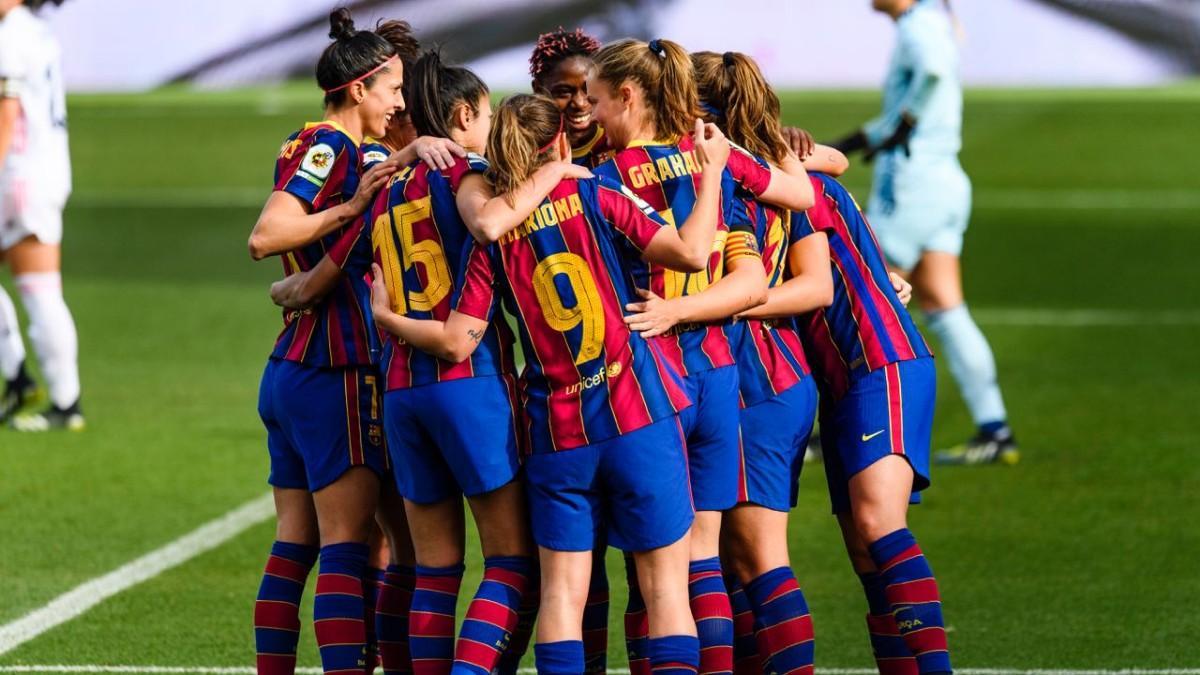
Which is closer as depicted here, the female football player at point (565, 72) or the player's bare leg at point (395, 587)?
the player's bare leg at point (395, 587)

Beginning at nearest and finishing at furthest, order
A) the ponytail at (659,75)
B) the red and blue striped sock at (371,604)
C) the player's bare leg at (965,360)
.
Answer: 1. the ponytail at (659,75)
2. the red and blue striped sock at (371,604)
3. the player's bare leg at (965,360)

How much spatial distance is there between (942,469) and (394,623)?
4386mm

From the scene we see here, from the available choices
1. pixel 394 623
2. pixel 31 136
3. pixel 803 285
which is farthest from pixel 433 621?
pixel 31 136

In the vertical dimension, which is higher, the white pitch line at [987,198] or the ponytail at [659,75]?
the ponytail at [659,75]

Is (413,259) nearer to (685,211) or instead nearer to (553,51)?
(685,211)

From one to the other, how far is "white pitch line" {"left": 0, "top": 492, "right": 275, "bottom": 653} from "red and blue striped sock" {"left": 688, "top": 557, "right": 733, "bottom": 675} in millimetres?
1911

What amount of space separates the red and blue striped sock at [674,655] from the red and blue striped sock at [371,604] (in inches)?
41.4

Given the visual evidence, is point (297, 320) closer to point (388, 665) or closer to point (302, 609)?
point (388, 665)

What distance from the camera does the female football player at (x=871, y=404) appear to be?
5.24 m

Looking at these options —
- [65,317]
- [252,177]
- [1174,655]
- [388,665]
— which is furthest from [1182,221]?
[388,665]

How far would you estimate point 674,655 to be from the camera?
4.73m

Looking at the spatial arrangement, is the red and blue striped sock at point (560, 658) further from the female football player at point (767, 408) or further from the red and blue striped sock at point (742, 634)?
the red and blue striped sock at point (742, 634)

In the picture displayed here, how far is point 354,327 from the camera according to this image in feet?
17.1

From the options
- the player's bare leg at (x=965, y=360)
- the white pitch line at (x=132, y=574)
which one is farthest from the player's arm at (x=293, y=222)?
the player's bare leg at (x=965, y=360)
